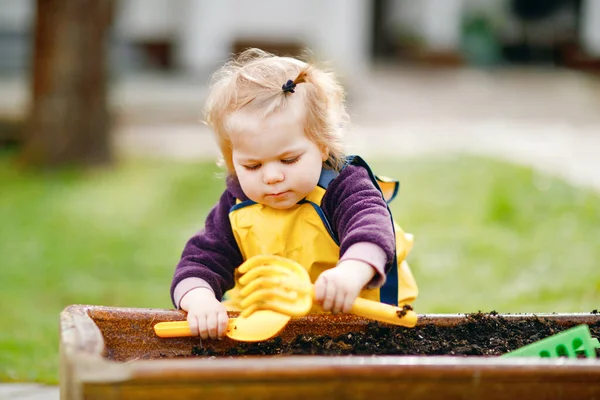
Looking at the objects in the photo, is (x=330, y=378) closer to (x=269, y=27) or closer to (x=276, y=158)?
(x=276, y=158)

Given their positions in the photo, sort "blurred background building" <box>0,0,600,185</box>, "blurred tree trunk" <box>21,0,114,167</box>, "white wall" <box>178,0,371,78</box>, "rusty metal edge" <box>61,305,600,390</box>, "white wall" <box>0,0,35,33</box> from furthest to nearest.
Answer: "white wall" <box>178,0,371,78</box>, "white wall" <box>0,0,35,33</box>, "blurred background building" <box>0,0,600,185</box>, "blurred tree trunk" <box>21,0,114,167</box>, "rusty metal edge" <box>61,305,600,390</box>

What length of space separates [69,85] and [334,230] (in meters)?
6.73

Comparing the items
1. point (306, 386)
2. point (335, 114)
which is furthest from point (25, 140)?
point (306, 386)

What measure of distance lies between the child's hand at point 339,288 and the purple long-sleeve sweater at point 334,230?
67 mm

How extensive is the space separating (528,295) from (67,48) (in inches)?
218

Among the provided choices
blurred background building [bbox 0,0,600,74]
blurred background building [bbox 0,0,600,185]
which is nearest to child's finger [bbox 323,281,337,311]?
blurred background building [bbox 0,0,600,185]

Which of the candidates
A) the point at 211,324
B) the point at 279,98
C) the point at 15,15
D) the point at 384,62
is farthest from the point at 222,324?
the point at 384,62

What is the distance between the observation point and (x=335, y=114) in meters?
2.16

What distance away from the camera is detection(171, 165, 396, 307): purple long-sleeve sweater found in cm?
193

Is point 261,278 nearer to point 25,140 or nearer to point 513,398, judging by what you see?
point 513,398

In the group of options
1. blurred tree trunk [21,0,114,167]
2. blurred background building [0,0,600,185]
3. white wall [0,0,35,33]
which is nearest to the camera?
blurred tree trunk [21,0,114,167]

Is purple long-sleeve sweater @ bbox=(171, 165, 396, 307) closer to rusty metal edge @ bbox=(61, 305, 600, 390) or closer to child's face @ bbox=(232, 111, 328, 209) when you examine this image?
child's face @ bbox=(232, 111, 328, 209)

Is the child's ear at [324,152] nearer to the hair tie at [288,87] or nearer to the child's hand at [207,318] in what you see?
the hair tie at [288,87]

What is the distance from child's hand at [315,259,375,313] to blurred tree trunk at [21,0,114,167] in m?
7.01
